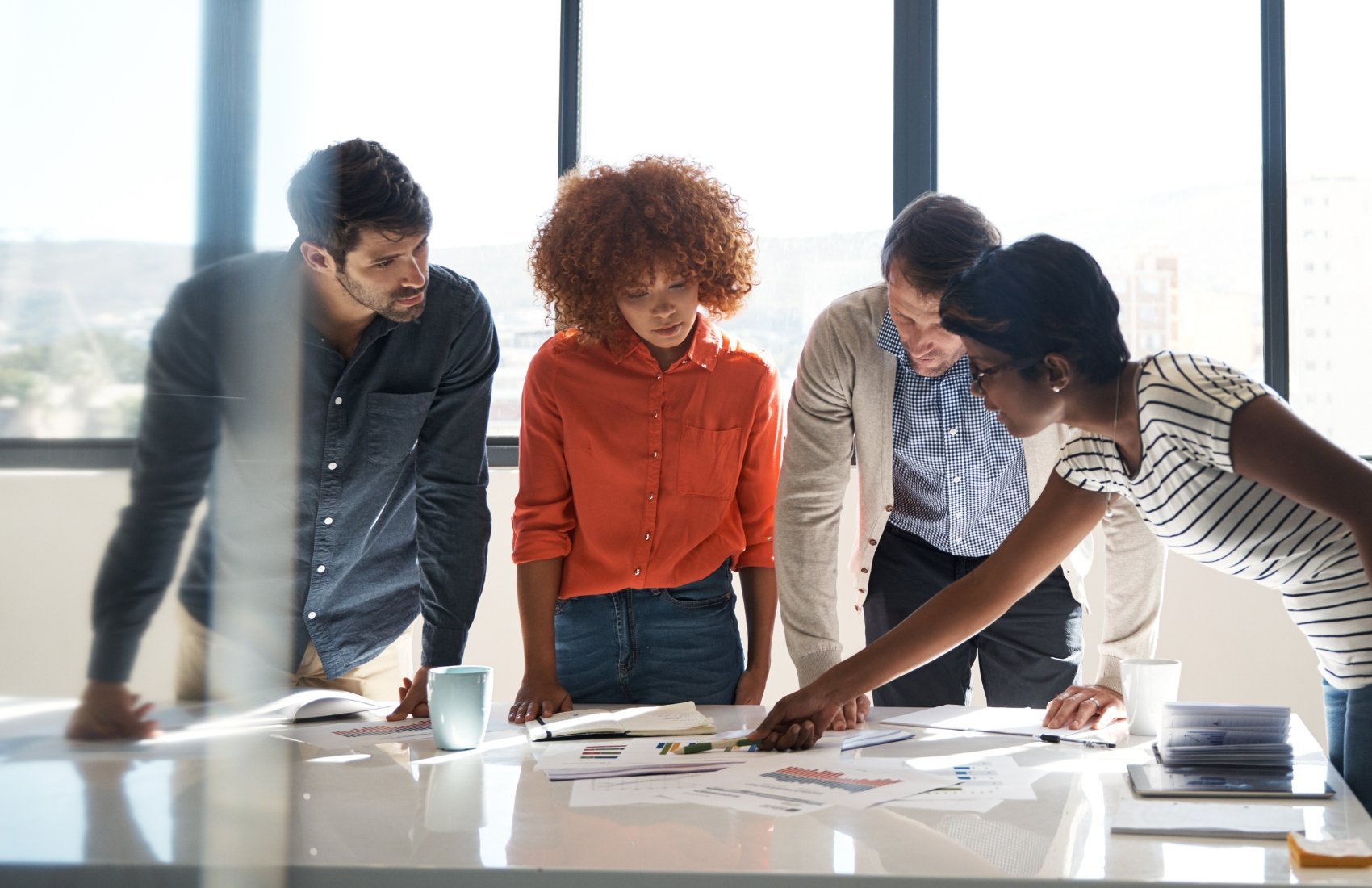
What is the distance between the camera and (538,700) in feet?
5.45

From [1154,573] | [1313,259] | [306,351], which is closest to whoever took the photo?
[306,351]

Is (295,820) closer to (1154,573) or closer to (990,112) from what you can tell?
(1154,573)

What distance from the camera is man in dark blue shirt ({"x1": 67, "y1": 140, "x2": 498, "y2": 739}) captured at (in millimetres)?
577

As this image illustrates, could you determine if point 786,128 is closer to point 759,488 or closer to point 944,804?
point 759,488

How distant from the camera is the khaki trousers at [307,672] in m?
0.62

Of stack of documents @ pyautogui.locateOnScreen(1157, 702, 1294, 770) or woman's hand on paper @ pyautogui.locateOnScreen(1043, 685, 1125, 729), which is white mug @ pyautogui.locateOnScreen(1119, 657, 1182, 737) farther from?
stack of documents @ pyautogui.locateOnScreen(1157, 702, 1294, 770)

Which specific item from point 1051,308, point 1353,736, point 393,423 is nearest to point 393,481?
point 393,423

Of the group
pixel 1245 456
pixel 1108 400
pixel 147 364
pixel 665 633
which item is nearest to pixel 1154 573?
pixel 1108 400

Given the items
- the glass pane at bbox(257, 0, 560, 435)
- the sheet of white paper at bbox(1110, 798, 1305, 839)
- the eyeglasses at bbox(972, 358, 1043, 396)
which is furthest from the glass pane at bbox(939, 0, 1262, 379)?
the sheet of white paper at bbox(1110, 798, 1305, 839)

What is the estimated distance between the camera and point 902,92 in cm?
356

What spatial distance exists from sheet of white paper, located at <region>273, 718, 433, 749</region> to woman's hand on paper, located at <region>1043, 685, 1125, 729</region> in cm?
80

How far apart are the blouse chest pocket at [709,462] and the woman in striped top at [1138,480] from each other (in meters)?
0.47

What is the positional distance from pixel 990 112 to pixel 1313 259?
105 cm

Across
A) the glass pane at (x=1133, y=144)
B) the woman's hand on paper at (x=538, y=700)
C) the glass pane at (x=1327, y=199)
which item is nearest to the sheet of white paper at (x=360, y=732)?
the woman's hand on paper at (x=538, y=700)
